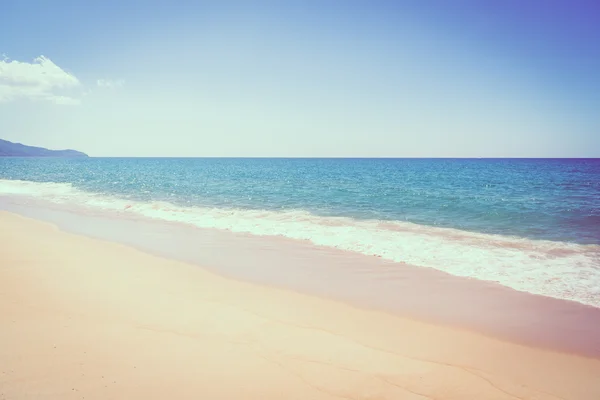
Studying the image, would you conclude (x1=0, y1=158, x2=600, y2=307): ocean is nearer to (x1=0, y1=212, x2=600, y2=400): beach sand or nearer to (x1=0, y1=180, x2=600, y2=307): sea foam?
(x1=0, y1=180, x2=600, y2=307): sea foam

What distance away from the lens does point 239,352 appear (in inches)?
186

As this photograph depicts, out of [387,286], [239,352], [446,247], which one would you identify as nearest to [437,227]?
[446,247]

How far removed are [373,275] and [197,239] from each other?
23.0ft

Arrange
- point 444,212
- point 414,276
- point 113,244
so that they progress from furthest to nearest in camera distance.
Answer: point 444,212
point 113,244
point 414,276

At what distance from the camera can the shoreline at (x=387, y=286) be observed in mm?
5809

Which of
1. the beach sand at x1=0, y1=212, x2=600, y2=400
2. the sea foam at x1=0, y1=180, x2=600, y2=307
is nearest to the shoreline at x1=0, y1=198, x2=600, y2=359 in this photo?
the beach sand at x1=0, y1=212, x2=600, y2=400

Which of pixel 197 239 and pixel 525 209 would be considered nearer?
pixel 197 239

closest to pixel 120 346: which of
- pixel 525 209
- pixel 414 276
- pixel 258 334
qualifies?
pixel 258 334

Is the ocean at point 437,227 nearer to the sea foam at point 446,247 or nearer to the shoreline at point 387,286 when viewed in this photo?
the sea foam at point 446,247

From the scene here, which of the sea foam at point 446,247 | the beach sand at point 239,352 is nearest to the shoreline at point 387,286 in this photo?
the beach sand at point 239,352

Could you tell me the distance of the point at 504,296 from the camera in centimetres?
727

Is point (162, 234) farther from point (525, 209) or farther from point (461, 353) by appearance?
point (525, 209)

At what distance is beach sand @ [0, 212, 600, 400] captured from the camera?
157 inches

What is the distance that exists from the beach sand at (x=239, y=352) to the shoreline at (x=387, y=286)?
51cm
